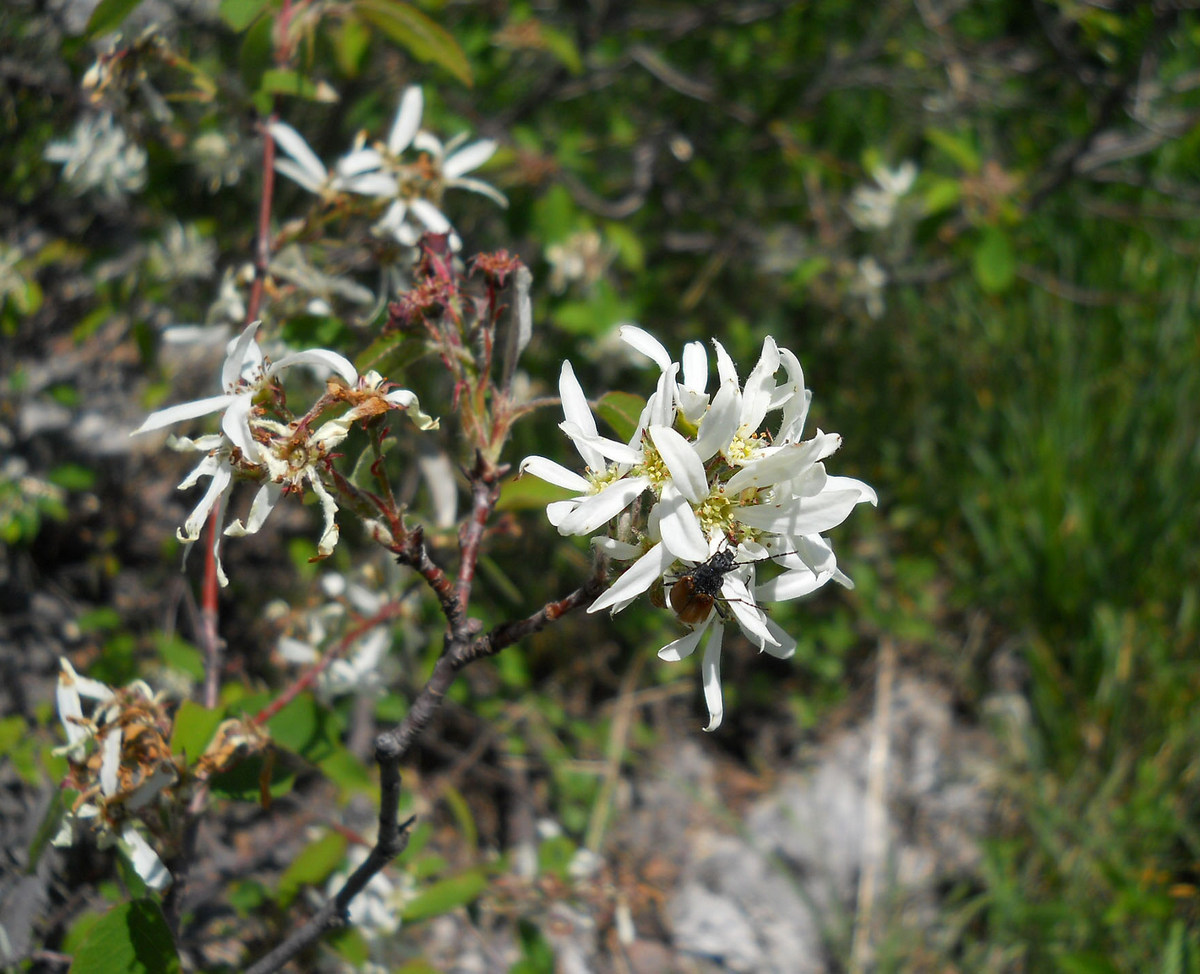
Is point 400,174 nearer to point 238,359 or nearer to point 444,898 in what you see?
point 238,359

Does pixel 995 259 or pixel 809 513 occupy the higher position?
pixel 809 513

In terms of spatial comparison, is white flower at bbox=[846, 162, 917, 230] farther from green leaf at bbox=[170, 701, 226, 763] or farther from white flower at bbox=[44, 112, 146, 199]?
green leaf at bbox=[170, 701, 226, 763]

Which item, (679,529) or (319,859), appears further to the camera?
(319,859)

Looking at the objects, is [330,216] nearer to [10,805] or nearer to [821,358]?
[10,805]

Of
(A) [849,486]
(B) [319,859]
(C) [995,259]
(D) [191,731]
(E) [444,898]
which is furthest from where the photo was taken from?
(C) [995,259]

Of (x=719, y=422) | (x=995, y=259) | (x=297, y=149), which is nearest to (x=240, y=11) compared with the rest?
(x=297, y=149)

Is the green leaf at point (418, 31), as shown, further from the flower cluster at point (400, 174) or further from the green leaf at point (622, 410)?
the green leaf at point (622, 410)
